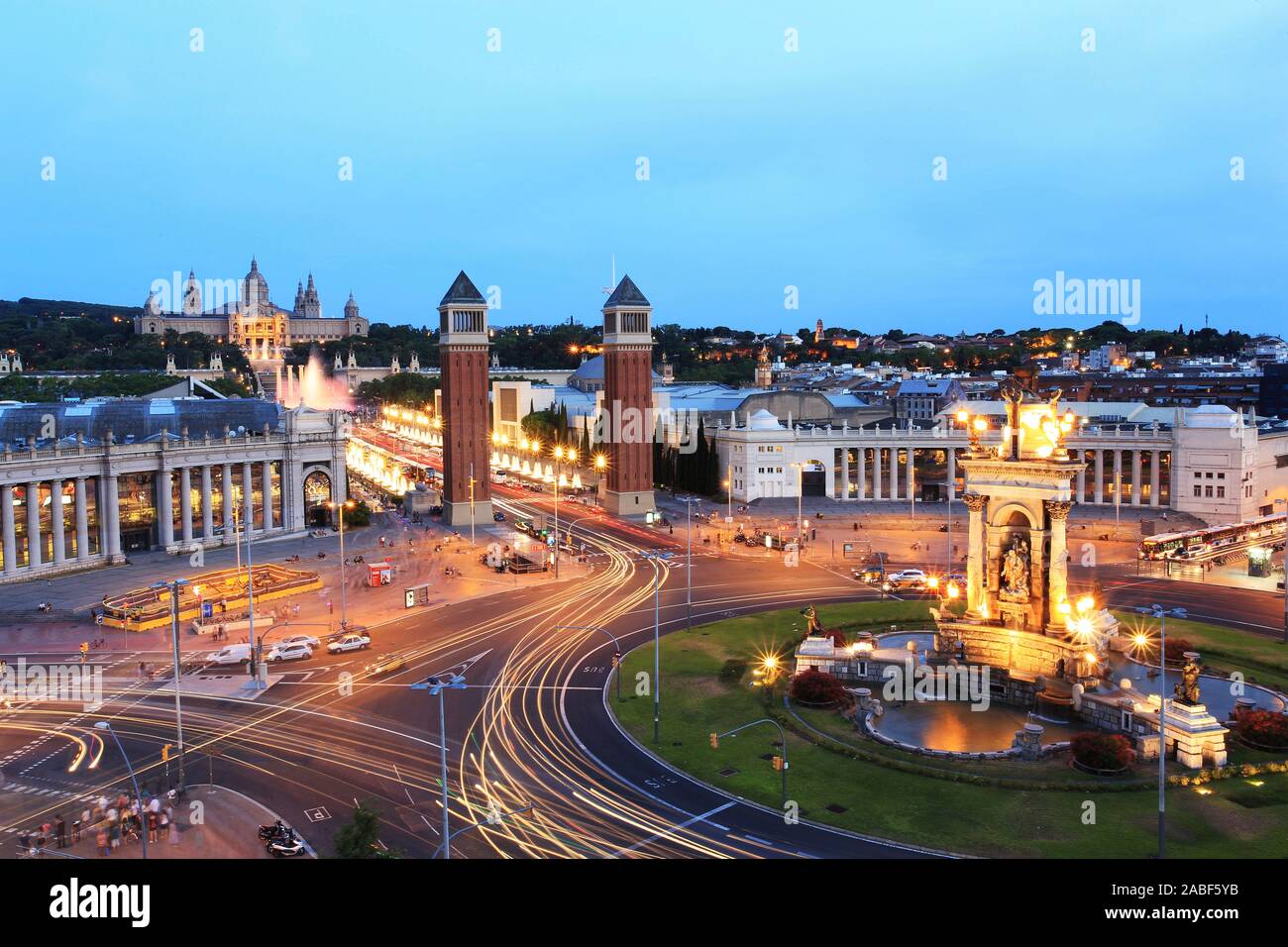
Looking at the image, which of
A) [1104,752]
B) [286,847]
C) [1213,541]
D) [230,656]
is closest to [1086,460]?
[1213,541]

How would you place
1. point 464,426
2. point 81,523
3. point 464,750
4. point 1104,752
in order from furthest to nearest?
point 464,426 < point 81,523 < point 464,750 < point 1104,752

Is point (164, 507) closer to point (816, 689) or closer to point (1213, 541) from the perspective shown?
point (816, 689)

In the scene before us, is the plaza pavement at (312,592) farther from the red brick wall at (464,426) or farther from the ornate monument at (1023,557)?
the ornate monument at (1023,557)

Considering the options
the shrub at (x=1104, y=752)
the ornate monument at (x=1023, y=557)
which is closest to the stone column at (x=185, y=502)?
the ornate monument at (x=1023, y=557)

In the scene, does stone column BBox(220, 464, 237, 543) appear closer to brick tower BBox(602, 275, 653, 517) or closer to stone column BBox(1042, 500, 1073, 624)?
brick tower BBox(602, 275, 653, 517)

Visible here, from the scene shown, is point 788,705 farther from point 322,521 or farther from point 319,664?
point 322,521

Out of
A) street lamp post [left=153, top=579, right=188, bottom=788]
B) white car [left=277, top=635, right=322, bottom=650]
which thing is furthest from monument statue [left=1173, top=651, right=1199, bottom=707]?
white car [left=277, top=635, right=322, bottom=650]
